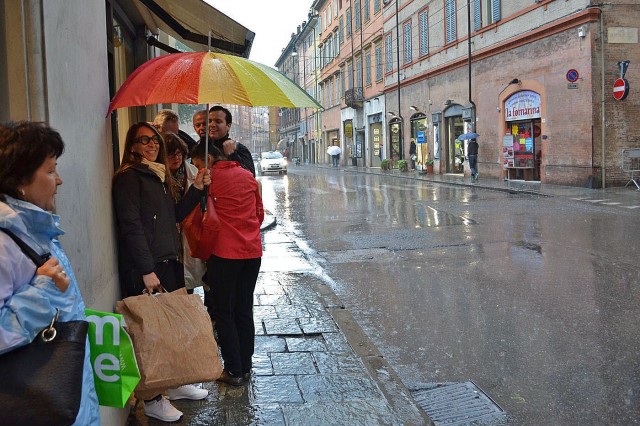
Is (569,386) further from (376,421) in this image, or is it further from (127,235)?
(127,235)

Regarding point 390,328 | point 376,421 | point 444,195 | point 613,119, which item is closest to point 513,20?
point 613,119

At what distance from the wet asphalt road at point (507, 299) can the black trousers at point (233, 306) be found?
1.22 metres

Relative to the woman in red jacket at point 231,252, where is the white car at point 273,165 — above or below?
above

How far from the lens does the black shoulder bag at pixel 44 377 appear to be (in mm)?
1632

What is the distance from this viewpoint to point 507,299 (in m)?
6.57

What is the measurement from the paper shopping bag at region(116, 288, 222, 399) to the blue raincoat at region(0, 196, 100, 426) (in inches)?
43.3

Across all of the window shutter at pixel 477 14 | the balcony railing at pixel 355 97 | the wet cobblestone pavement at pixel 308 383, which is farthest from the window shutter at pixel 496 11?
the balcony railing at pixel 355 97

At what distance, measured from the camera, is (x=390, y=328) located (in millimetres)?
5797

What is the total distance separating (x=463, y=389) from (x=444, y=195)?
1543cm

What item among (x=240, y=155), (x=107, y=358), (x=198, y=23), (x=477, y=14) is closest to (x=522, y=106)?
(x=477, y=14)

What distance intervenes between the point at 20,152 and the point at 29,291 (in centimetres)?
45

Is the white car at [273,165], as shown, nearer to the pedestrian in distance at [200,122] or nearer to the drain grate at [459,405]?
the pedestrian in distance at [200,122]

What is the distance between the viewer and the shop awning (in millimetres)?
5598

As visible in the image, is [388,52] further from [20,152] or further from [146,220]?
[20,152]
